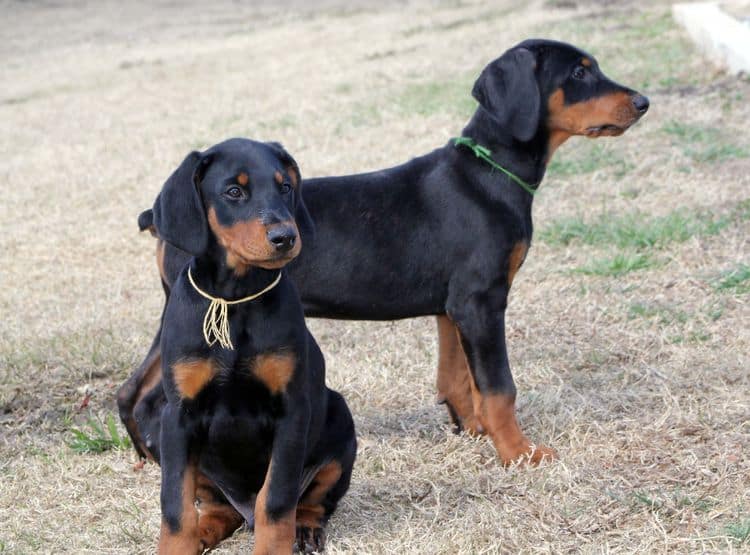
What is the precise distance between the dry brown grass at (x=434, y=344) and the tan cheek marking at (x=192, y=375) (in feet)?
2.41

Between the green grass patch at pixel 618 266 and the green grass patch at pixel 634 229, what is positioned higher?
the green grass patch at pixel 618 266

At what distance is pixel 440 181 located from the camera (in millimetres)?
4680

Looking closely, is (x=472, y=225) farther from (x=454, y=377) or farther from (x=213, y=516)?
(x=213, y=516)

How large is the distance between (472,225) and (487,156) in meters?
0.30

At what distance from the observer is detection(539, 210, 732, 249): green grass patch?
6.90 meters

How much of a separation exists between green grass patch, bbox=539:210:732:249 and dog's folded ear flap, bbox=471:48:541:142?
Result: 104 inches

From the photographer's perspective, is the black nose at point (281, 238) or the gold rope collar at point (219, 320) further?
the gold rope collar at point (219, 320)

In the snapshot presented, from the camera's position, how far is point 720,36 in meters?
12.2

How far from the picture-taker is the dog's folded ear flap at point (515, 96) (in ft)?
14.7

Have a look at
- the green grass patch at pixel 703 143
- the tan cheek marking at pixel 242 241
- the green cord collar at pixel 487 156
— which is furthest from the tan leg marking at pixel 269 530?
the green grass patch at pixel 703 143

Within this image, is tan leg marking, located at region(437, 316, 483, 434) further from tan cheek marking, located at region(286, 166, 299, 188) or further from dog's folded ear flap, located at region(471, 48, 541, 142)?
tan cheek marking, located at region(286, 166, 299, 188)

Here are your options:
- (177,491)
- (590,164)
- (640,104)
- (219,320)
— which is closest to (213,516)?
(177,491)

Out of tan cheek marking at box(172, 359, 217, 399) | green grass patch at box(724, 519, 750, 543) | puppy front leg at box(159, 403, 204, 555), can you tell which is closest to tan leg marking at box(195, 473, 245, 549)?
puppy front leg at box(159, 403, 204, 555)

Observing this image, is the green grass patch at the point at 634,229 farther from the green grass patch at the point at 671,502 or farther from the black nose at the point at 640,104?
the green grass patch at the point at 671,502
